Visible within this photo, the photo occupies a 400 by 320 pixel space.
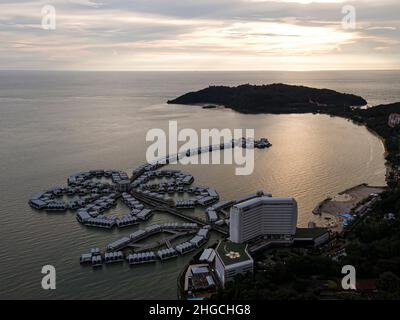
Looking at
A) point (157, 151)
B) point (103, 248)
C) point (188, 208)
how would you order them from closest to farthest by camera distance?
point (103, 248), point (188, 208), point (157, 151)

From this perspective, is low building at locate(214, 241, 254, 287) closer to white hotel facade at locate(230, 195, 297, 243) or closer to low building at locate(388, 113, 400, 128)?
white hotel facade at locate(230, 195, 297, 243)

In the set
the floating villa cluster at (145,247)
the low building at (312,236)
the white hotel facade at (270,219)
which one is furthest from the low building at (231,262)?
the low building at (312,236)

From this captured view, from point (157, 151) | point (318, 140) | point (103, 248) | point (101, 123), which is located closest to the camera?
point (103, 248)

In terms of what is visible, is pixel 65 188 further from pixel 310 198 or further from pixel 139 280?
pixel 310 198

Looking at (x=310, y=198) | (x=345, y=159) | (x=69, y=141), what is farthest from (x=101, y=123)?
(x=310, y=198)

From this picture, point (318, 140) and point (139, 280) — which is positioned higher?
point (318, 140)
